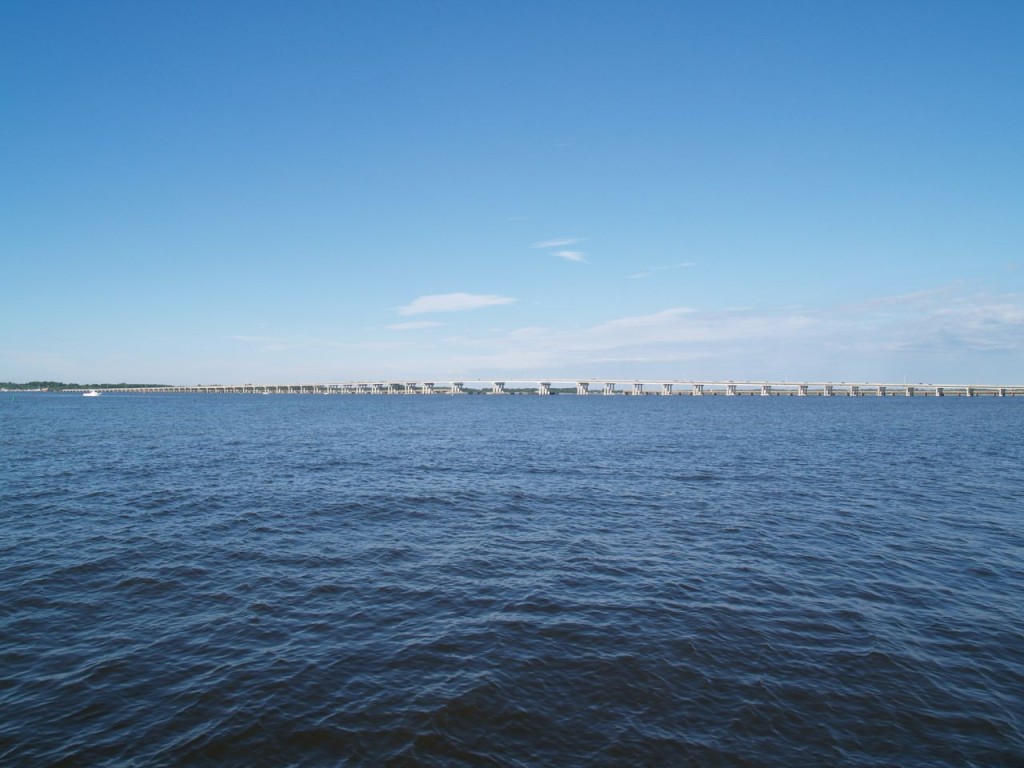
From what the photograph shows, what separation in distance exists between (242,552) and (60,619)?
6.92 meters

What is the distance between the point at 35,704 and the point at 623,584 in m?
16.7

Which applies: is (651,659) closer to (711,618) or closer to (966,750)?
(711,618)

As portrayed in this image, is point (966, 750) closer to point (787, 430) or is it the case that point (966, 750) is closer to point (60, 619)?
point (60, 619)

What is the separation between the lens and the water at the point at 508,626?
1147cm

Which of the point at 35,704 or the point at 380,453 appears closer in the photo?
the point at 35,704

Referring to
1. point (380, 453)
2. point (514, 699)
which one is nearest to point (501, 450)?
point (380, 453)

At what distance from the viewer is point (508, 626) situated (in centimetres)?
1648

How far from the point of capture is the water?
11469mm

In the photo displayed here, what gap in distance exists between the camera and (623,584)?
19891 mm

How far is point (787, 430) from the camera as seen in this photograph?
89.3 metres

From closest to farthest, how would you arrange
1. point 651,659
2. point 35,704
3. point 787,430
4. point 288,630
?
1. point 35,704
2. point 651,659
3. point 288,630
4. point 787,430

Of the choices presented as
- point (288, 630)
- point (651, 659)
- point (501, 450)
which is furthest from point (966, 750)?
point (501, 450)

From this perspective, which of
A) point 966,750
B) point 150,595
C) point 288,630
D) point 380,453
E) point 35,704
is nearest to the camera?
point 966,750

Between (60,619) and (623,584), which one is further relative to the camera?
(623,584)
